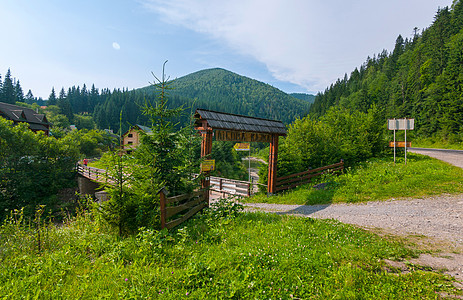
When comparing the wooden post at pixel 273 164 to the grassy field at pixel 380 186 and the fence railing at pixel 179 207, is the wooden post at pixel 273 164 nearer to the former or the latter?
the grassy field at pixel 380 186

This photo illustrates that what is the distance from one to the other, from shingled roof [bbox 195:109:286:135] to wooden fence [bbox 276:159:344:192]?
139 inches

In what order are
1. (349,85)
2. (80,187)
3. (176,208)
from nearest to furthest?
(176,208) < (80,187) < (349,85)

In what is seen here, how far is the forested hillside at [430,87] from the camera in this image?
129 ft

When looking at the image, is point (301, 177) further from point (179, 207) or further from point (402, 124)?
point (179, 207)

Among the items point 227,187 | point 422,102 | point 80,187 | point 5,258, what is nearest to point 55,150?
point 80,187

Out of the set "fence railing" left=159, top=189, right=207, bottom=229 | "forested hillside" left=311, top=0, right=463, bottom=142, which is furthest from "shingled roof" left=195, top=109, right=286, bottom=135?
"forested hillside" left=311, top=0, right=463, bottom=142

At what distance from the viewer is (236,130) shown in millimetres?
11508

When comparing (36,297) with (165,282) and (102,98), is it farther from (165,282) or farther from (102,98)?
(102,98)

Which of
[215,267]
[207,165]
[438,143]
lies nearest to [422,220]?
[215,267]

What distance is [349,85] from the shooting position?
105 m

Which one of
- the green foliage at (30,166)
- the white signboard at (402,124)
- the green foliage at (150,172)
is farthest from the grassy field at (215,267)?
the green foliage at (30,166)

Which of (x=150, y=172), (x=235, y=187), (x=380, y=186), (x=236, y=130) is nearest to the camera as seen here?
(x=150, y=172)

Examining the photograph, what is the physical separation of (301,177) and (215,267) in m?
13.0

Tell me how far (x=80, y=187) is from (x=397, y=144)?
123 ft
